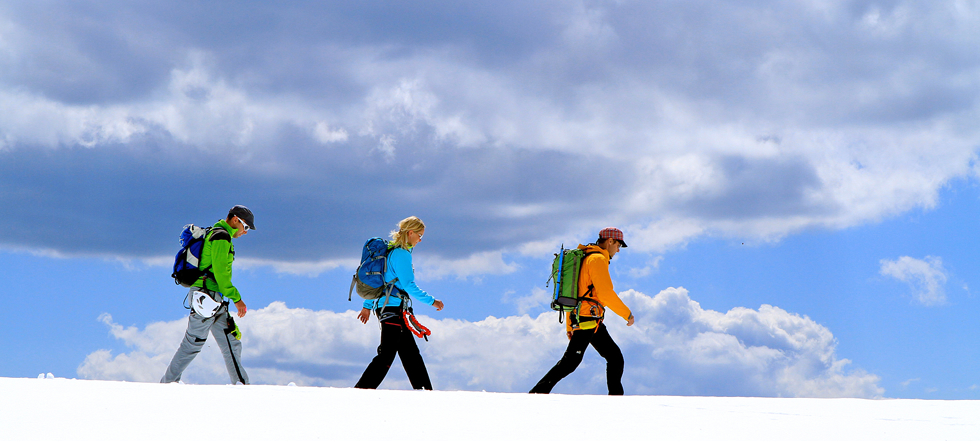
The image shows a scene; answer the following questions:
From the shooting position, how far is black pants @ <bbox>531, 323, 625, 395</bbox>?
8758 mm

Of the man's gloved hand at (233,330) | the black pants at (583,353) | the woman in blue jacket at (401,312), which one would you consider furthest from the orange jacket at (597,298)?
the man's gloved hand at (233,330)

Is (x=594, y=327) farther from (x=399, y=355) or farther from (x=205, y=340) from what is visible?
(x=205, y=340)

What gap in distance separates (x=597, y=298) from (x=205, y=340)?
4808mm

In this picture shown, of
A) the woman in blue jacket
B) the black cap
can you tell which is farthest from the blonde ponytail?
the black cap

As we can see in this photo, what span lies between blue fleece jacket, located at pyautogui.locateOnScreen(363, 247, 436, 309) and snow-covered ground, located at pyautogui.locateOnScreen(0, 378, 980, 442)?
5.59ft

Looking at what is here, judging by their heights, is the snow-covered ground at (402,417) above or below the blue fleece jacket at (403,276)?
below

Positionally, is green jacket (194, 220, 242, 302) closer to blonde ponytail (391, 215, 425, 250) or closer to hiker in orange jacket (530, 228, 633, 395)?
blonde ponytail (391, 215, 425, 250)

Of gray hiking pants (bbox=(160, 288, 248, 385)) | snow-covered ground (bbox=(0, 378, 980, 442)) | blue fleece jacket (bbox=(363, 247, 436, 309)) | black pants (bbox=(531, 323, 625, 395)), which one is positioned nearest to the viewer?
snow-covered ground (bbox=(0, 378, 980, 442))

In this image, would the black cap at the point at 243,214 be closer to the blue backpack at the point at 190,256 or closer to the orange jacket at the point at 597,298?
the blue backpack at the point at 190,256

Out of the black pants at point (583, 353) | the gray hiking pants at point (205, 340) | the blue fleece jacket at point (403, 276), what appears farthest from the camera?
the black pants at point (583, 353)

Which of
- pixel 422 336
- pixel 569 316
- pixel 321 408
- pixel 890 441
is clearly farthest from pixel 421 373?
pixel 890 441

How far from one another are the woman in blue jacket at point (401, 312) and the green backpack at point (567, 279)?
164 cm

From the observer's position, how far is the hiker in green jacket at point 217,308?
27.6 feet

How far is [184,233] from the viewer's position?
8.71 metres
